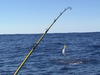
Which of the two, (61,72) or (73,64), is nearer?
(61,72)

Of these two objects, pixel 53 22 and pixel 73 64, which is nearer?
pixel 53 22

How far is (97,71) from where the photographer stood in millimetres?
29266

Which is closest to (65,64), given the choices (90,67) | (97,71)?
(90,67)

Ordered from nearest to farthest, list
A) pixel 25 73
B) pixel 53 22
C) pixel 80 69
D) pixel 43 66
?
pixel 53 22 < pixel 25 73 < pixel 80 69 < pixel 43 66

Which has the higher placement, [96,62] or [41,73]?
[41,73]

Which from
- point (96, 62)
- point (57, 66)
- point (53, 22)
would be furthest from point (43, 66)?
point (53, 22)

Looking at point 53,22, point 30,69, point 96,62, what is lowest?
point 96,62

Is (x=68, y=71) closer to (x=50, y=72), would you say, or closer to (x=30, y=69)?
(x=50, y=72)

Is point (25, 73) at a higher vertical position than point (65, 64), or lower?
higher

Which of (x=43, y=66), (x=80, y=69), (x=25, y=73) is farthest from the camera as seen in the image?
(x=43, y=66)

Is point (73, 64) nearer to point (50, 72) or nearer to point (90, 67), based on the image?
point (90, 67)

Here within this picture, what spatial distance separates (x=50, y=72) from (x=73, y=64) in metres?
5.39

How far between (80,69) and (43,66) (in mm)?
5067

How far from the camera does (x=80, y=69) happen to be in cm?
3094
